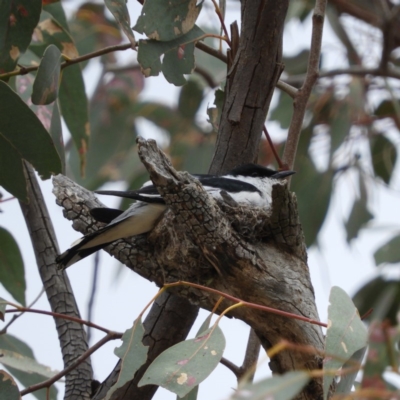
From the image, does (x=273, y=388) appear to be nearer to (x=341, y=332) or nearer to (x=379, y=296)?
(x=341, y=332)

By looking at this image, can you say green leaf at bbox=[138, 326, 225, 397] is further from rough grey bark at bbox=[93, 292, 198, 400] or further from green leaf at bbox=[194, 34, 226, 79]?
green leaf at bbox=[194, 34, 226, 79]

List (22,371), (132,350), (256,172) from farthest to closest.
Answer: (256,172)
(22,371)
(132,350)

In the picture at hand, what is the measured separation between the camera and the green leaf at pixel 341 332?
5.72 ft

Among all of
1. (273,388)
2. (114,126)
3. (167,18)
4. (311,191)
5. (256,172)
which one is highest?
(114,126)

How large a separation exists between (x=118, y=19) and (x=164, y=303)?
96cm

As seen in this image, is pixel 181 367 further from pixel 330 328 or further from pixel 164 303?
pixel 164 303

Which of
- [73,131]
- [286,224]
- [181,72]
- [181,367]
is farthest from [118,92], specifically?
[181,367]

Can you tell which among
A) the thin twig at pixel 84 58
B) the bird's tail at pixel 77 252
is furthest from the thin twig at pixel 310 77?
the bird's tail at pixel 77 252

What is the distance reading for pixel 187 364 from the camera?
1804 millimetres

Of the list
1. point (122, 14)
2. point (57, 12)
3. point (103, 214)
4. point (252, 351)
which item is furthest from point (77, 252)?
point (57, 12)

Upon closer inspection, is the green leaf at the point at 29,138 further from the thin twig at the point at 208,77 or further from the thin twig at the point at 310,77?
the thin twig at the point at 208,77

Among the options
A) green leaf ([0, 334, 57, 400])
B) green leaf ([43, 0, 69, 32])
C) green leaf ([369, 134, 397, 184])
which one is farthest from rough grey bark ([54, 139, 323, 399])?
green leaf ([369, 134, 397, 184])

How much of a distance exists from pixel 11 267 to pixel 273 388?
79.8 inches

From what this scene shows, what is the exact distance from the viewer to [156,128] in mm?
5387
